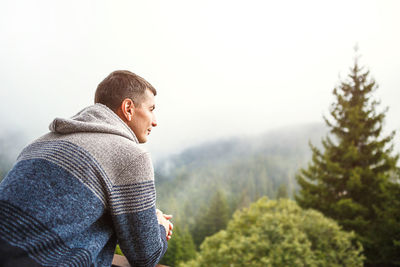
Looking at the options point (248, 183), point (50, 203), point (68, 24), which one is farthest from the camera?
point (248, 183)

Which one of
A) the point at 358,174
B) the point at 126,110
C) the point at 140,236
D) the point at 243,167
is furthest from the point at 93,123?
the point at 243,167

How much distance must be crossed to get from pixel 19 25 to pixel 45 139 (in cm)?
4110

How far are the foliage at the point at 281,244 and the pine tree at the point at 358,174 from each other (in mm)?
5641

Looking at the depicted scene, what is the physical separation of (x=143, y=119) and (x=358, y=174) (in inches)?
603

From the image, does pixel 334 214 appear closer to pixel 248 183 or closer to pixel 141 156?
pixel 141 156

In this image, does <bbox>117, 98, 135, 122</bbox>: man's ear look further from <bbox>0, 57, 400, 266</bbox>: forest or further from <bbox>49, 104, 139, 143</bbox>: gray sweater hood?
<bbox>0, 57, 400, 266</bbox>: forest

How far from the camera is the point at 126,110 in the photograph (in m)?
0.98

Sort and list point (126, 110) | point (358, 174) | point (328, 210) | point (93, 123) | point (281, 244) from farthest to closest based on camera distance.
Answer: point (328, 210) < point (358, 174) < point (281, 244) < point (126, 110) < point (93, 123)

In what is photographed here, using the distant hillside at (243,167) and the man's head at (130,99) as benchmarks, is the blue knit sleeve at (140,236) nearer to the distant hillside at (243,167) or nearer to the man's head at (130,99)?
the man's head at (130,99)

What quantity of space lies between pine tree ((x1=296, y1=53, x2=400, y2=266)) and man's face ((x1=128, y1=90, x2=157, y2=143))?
14228 mm

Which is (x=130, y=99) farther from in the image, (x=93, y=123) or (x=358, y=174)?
(x=358, y=174)

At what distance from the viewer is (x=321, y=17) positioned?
75938 millimetres

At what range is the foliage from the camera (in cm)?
646

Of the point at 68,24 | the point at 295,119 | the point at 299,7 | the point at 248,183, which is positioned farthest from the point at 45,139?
the point at 295,119
